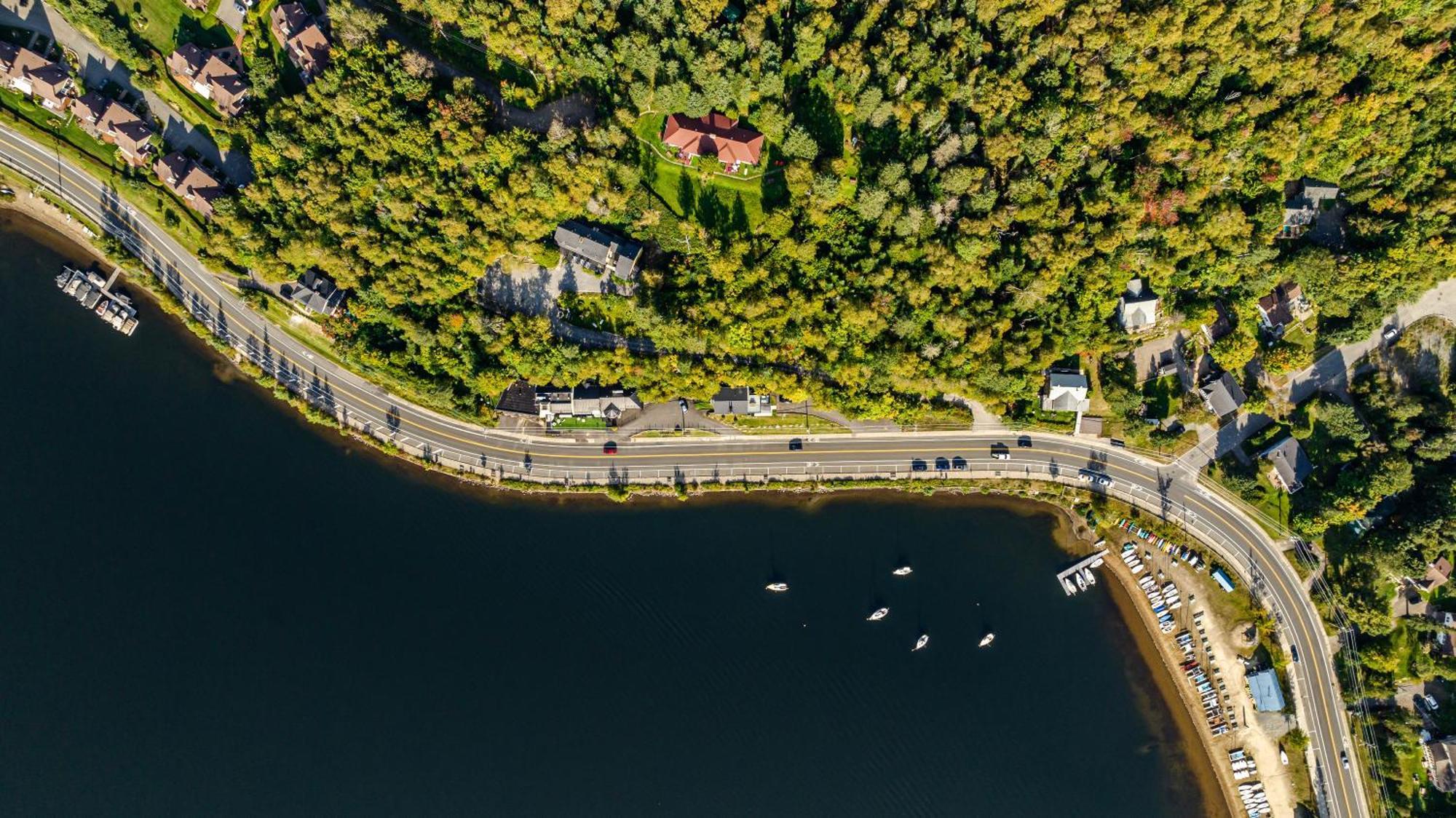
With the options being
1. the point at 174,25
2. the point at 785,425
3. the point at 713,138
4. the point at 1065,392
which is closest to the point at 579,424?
the point at 785,425

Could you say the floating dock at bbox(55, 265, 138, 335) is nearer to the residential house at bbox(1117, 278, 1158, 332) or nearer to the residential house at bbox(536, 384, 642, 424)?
the residential house at bbox(536, 384, 642, 424)

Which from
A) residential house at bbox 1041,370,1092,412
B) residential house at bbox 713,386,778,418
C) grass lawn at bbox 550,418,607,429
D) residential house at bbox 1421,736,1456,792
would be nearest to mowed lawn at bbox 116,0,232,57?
grass lawn at bbox 550,418,607,429

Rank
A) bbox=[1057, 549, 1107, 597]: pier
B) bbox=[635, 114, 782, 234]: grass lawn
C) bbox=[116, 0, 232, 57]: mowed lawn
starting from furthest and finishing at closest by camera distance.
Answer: bbox=[1057, 549, 1107, 597]: pier
bbox=[635, 114, 782, 234]: grass lawn
bbox=[116, 0, 232, 57]: mowed lawn

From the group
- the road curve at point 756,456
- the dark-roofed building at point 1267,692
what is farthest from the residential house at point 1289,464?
the dark-roofed building at point 1267,692

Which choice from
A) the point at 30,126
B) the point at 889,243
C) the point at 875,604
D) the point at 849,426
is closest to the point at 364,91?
the point at 30,126

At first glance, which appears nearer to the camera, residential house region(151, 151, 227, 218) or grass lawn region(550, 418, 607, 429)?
residential house region(151, 151, 227, 218)

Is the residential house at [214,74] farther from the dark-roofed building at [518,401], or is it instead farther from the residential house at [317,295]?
the dark-roofed building at [518,401]

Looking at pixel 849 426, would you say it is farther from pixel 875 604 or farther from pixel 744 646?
pixel 744 646
